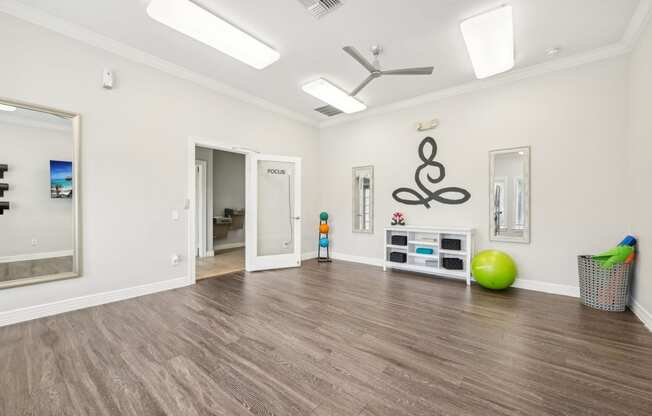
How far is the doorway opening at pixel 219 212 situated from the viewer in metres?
5.57

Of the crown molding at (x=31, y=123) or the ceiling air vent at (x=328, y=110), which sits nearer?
the crown molding at (x=31, y=123)

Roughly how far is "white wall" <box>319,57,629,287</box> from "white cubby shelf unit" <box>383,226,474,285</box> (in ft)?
0.82

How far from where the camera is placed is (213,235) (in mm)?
6430

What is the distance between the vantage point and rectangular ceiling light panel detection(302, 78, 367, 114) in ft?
13.4

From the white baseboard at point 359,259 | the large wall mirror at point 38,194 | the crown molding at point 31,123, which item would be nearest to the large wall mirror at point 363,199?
the white baseboard at point 359,259

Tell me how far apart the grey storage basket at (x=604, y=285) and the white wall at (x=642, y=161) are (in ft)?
0.38

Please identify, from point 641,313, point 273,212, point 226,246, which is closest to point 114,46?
point 273,212

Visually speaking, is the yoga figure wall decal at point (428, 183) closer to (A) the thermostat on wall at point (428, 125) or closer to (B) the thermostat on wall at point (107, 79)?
(A) the thermostat on wall at point (428, 125)

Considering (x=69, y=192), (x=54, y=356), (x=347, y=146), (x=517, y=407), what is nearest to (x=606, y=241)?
(x=517, y=407)

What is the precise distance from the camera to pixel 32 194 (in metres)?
2.86

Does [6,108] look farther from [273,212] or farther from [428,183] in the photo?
[428,183]

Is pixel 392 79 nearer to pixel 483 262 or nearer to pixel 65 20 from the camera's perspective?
pixel 483 262

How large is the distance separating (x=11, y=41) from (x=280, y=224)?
12.9 ft

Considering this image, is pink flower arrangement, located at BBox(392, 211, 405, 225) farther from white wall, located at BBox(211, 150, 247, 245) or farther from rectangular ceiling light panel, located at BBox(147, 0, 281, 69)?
white wall, located at BBox(211, 150, 247, 245)
